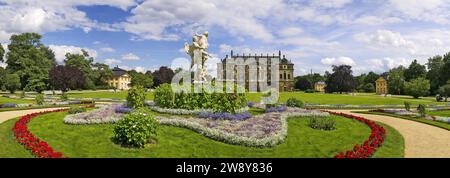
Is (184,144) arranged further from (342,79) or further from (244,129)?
(342,79)

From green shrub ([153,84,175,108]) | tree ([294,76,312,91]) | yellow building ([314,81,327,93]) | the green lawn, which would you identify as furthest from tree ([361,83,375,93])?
green shrub ([153,84,175,108])

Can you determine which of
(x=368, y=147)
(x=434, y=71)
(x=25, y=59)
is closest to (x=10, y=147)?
(x=368, y=147)

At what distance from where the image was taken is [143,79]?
94062 millimetres

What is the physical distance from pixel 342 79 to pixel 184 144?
82.2 m

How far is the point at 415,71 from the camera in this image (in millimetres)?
88438

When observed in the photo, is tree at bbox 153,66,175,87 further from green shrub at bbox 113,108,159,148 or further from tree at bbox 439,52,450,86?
green shrub at bbox 113,108,159,148

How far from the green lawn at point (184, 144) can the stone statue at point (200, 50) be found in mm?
9769

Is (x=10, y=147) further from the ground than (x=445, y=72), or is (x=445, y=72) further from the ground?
(x=445, y=72)

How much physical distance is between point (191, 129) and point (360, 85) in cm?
10887

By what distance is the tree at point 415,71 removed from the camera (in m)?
87.1

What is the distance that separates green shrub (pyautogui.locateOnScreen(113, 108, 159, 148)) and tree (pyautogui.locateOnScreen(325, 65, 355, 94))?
268 ft

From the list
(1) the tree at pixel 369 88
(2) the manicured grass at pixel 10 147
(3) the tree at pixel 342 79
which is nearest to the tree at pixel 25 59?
(2) the manicured grass at pixel 10 147
